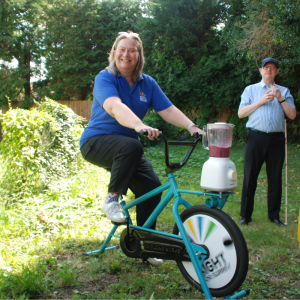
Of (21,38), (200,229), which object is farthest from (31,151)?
(21,38)

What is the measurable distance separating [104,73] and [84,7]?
75.5ft

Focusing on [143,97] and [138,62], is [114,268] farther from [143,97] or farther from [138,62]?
[138,62]

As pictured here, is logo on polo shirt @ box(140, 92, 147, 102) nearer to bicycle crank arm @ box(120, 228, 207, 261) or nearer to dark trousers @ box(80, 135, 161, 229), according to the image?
dark trousers @ box(80, 135, 161, 229)

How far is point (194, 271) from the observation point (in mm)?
2279

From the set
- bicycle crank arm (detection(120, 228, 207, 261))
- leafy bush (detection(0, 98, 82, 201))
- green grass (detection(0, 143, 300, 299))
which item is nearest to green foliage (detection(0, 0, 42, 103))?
leafy bush (detection(0, 98, 82, 201))

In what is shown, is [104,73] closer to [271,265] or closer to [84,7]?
[271,265]

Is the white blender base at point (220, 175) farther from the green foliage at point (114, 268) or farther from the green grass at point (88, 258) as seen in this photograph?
the green foliage at point (114, 268)

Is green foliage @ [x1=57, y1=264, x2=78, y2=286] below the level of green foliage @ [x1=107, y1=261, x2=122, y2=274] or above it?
above

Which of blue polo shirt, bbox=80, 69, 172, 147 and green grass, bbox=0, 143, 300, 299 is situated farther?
blue polo shirt, bbox=80, 69, 172, 147

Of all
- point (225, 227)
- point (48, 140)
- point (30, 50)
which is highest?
point (30, 50)

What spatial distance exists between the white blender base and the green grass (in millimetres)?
872

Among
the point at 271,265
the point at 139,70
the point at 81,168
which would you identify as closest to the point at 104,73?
the point at 139,70

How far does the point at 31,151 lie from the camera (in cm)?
487

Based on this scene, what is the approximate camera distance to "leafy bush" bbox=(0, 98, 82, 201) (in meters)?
4.83
